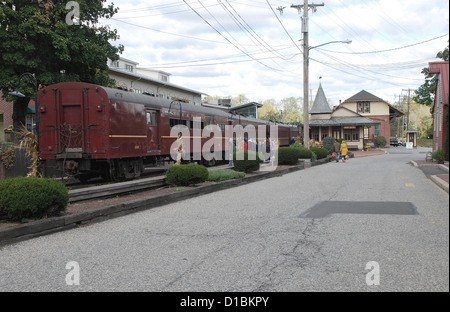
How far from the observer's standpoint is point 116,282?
4500mm

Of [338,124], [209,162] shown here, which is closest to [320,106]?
[338,124]

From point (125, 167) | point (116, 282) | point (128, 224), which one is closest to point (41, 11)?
point (125, 167)

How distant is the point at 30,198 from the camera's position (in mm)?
7113

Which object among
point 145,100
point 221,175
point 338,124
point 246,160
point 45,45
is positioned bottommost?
point 221,175

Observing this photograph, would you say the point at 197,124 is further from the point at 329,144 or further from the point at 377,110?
the point at 377,110

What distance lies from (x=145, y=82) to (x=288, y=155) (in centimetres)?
2030

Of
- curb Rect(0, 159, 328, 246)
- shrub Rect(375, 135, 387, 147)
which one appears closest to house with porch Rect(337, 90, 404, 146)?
shrub Rect(375, 135, 387, 147)

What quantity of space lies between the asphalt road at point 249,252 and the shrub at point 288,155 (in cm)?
1346

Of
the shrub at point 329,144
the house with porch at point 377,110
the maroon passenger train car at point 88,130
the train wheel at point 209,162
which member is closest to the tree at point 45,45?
the maroon passenger train car at point 88,130

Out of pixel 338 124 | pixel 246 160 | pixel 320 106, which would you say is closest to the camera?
pixel 246 160

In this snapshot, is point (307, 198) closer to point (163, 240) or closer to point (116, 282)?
point (163, 240)

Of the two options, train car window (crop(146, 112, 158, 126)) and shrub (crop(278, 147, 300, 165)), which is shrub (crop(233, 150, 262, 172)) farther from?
shrub (crop(278, 147, 300, 165))

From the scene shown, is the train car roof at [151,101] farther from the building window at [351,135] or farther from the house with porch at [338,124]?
the building window at [351,135]

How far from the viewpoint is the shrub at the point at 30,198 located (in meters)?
7.04
